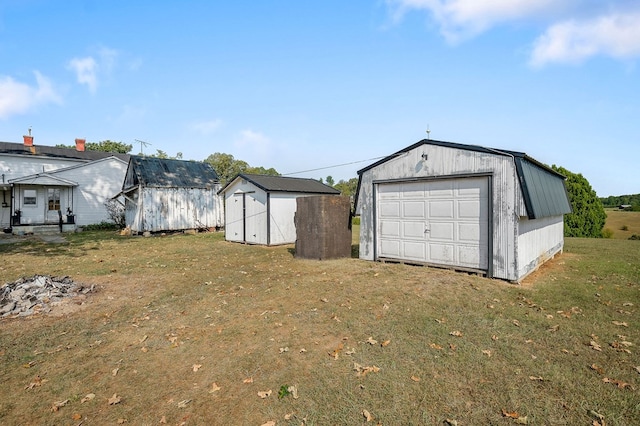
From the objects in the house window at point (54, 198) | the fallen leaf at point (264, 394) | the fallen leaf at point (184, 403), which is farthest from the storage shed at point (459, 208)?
the house window at point (54, 198)

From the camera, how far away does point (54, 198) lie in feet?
75.7

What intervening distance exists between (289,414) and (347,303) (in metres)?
3.44

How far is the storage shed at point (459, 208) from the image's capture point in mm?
8203

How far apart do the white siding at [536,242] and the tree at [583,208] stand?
28.2 ft

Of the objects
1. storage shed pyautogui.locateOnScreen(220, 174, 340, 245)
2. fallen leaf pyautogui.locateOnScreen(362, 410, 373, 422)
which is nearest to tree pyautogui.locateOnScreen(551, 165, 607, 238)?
storage shed pyautogui.locateOnScreen(220, 174, 340, 245)

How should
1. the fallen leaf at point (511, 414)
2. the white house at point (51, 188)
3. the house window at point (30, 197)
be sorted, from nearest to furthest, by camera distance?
the fallen leaf at point (511, 414) → the white house at point (51, 188) → the house window at point (30, 197)

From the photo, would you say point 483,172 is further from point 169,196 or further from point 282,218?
point 169,196

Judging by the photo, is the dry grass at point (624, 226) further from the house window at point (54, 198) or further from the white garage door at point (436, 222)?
the house window at point (54, 198)

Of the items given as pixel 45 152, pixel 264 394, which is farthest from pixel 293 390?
pixel 45 152

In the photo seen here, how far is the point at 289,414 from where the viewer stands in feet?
10.8

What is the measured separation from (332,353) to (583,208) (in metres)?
21.4

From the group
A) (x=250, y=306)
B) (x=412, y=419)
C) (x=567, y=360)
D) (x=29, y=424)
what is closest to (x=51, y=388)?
(x=29, y=424)

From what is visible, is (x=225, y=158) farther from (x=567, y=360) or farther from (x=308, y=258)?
(x=567, y=360)

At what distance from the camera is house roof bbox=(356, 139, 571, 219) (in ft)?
26.5
